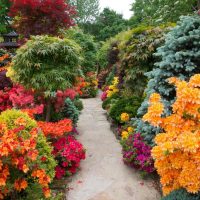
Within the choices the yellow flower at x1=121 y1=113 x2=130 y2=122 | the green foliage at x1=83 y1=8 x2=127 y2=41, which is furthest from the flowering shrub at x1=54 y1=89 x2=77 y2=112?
the green foliage at x1=83 y1=8 x2=127 y2=41

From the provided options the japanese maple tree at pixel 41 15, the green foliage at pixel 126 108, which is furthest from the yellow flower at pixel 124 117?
the japanese maple tree at pixel 41 15

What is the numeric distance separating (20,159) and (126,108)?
4739 mm

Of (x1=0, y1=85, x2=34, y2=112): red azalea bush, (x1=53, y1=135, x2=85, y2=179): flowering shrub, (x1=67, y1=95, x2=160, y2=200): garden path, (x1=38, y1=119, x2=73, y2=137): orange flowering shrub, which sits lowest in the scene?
(x1=67, y1=95, x2=160, y2=200): garden path

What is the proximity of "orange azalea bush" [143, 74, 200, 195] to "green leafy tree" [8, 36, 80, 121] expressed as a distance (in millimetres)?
2984

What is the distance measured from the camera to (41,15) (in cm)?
1028

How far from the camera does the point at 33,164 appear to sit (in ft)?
13.7

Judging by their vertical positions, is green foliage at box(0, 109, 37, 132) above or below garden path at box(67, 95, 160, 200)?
above

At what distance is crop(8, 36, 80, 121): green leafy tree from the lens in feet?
21.4

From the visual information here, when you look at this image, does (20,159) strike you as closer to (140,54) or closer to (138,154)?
(138,154)

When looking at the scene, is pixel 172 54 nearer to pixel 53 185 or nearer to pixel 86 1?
pixel 53 185

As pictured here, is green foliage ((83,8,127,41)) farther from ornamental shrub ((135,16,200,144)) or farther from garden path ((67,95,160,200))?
ornamental shrub ((135,16,200,144))

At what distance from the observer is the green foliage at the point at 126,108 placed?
809 centimetres

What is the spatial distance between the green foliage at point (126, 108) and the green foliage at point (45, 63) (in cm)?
204

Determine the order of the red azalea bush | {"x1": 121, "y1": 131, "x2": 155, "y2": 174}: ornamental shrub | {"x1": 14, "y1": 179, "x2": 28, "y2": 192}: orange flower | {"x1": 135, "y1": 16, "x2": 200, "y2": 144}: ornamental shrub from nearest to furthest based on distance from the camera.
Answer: {"x1": 14, "y1": 179, "x2": 28, "y2": 192}: orange flower → {"x1": 135, "y1": 16, "x2": 200, "y2": 144}: ornamental shrub → {"x1": 121, "y1": 131, "x2": 155, "y2": 174}: ornamental shrub → the red azalea bush
